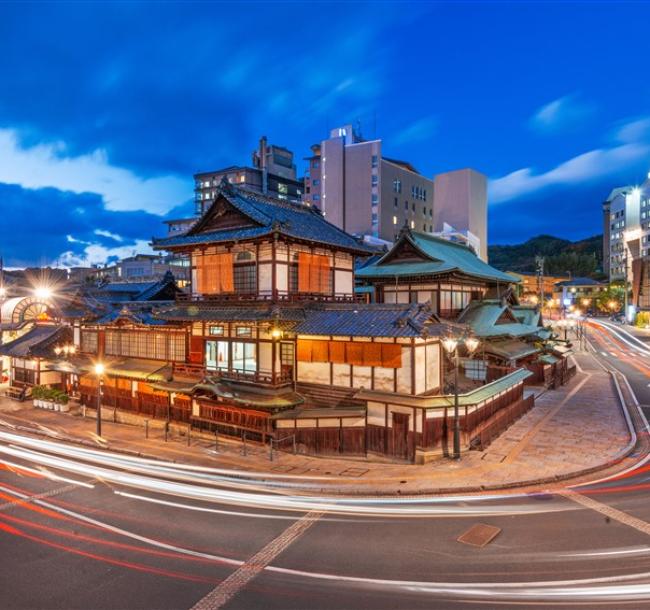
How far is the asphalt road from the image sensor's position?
1037 cm

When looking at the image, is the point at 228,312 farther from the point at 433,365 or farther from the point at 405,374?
the point at 433,365

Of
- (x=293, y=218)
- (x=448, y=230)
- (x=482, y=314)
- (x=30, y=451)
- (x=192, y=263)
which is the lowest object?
(x=30, y=451)

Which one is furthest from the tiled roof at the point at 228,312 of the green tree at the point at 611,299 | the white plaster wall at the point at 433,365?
the green tree at the point at 611,299

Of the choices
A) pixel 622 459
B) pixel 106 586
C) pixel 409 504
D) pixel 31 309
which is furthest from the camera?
pixel 31 309

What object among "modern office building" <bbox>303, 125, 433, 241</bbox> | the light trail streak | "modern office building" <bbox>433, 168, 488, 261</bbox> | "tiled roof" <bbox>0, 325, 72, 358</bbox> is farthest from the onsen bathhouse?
"modern office building" <bbox>433, 168, 488, 261</bbox>

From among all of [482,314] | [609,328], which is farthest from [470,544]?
[609,328]

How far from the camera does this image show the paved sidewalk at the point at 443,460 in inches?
717

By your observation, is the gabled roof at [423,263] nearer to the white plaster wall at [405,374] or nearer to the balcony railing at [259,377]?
the white plaster wall at [405,374]

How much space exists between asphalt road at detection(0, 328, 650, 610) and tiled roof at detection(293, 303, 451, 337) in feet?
26.0

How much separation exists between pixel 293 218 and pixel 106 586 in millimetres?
23136

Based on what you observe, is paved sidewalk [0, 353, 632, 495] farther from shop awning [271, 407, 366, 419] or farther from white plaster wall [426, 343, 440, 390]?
white plaster wall [426, 343, 440, 390]

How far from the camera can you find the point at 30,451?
77.0ft

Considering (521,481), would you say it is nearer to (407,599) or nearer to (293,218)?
(407,599)

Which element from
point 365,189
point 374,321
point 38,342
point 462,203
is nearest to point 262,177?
point 365,189
